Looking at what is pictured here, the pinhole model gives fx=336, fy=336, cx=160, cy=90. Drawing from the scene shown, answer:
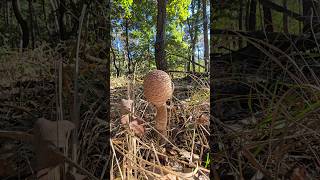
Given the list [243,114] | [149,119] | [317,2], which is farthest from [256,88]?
[149,119]

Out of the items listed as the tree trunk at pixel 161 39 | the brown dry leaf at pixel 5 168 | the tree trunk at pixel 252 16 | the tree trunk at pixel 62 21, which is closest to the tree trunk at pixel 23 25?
the tree trunk at pixel 62 21

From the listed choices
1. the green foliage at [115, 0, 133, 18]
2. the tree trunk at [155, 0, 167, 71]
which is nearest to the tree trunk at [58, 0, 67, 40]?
the green foliage at [115, 0, 133, 18]

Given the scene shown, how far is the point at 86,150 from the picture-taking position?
2.02 ft

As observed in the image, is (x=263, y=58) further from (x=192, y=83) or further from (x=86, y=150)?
(x=192, y=83)

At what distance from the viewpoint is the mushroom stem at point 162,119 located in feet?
5.74

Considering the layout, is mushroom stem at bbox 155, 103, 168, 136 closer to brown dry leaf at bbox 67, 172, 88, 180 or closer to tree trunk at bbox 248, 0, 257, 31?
tree trunk at bbox 248, 0, 257, 31

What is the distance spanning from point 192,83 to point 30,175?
1556 mm

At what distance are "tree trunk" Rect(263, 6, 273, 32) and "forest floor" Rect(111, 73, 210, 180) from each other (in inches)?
20.5

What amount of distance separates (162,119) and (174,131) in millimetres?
117

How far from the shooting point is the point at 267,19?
2.22 feet

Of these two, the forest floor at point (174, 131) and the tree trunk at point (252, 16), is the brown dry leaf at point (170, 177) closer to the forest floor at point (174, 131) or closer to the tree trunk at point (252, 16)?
the forest floor at point (174, 131)

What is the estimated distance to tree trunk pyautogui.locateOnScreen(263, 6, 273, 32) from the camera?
0.67 meters

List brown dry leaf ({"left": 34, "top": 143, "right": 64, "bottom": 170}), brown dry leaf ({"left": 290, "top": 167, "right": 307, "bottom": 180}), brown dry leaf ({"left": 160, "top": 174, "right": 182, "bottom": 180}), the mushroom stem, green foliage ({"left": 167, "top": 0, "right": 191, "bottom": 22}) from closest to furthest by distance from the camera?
brown dry leaf ({"left": 34, "top": 143, "right": 64, "bottom": 170}) → brown dry leaf ({"left": 290, "top": 167, "right": 307, "bottom": 180}) → brown dry leaf ({"left": 160, "top": 174, "right": 182, "bottom": 180}) → the mushroom stem → green foliage ({"left": 167, "top": 0, "right": 191, "bottom": 22})

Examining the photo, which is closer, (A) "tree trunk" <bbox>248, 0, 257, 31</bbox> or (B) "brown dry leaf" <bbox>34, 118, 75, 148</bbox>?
(B) "brown dry leaf" <bbox>34, 118, 75, 148</bbox>
